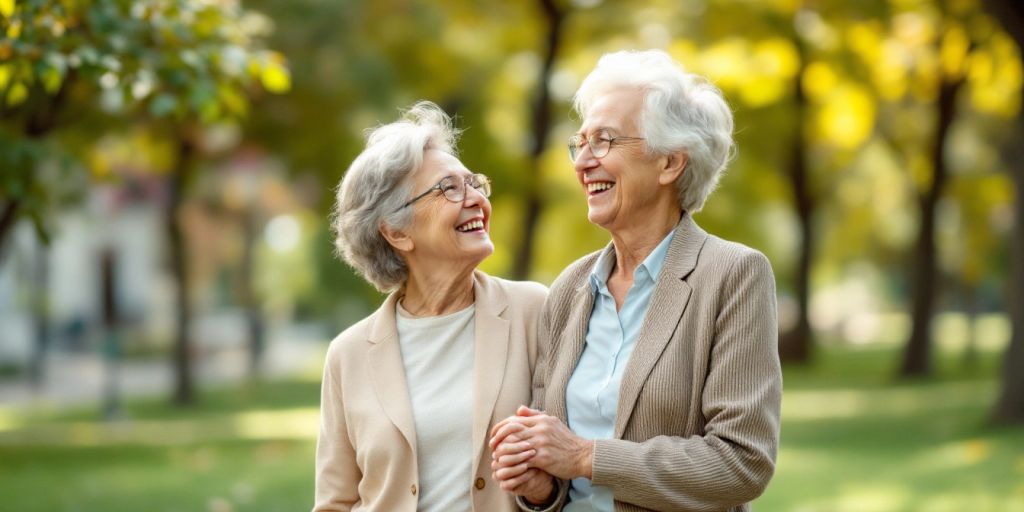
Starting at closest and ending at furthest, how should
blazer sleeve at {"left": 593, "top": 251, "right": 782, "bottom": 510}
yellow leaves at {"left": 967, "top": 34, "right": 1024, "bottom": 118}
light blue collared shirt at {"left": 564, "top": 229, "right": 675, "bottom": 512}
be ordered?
1. blazer sleeve at {"left": 593, "top": 251, "right": 782, "bottom": 510}
2. light blue collared shirt at {"left": 564, "top": 229, "right": 675, "bottom": 512}
3. yellow leaves at {"left": 967, "top": 34, "right": 1024, "bottom": 118}

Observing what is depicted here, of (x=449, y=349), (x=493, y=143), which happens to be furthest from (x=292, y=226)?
(x=449, y=349)

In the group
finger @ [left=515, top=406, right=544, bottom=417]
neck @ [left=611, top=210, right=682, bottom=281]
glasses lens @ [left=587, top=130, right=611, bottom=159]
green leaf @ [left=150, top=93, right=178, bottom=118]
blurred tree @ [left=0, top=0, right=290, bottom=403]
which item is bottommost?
finger @ [left=515, top=406, right=544, bottom=417]

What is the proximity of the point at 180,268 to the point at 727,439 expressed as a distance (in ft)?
62.0

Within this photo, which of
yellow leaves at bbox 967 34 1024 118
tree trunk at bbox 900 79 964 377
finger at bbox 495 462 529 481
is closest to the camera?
finger at bbox 495 462 529 481

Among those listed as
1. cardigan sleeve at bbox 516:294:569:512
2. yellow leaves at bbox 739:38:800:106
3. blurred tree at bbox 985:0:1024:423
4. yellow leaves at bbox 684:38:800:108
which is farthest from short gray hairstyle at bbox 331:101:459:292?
yellow leaves at bbox 739:38:800:106

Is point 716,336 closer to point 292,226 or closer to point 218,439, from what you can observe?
point 218,439

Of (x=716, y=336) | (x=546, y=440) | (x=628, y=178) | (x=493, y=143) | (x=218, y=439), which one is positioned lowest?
(x=218, y=439)

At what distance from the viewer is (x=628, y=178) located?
11.9ft

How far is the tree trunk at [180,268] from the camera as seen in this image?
2052 cm

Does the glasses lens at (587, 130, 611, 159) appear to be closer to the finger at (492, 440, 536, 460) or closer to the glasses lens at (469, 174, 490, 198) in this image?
the glasses lens at (469, 174, 490, 198)

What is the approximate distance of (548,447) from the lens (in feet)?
11.2

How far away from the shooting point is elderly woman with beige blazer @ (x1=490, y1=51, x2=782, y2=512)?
3.36 m

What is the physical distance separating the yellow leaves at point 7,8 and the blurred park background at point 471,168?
0.10 feet

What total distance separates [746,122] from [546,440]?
76.1 feet
